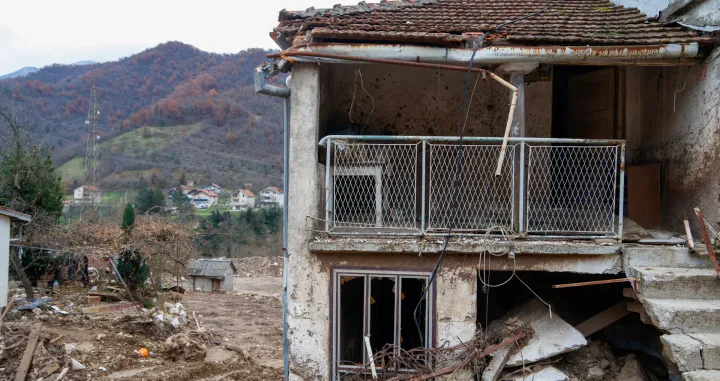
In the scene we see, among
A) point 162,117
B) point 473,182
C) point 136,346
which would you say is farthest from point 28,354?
point 162,117

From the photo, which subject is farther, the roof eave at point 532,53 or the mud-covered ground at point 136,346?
the mud-covered ground at point 136,346

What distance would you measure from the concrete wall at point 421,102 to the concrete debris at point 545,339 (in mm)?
3608

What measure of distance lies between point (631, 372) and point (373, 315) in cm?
418

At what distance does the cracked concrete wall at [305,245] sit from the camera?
6836 millimetres

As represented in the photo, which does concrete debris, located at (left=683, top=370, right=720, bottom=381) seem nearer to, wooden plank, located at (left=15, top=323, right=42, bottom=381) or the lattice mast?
wooden plank, located at (left=15, top=323, right=42, bottom=381)

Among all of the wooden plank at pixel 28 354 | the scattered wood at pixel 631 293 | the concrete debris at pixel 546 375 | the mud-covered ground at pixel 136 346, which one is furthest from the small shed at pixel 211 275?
the scattered wood at pixel 631 293

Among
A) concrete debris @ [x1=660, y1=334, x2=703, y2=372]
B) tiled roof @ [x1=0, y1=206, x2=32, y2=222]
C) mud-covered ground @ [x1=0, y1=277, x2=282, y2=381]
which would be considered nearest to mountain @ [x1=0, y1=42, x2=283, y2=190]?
tiled roof @ [x1=0, y1=206, x2=32, y2=222]

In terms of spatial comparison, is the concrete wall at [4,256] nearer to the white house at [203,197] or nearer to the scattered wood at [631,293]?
the scattered wood at [631,293]

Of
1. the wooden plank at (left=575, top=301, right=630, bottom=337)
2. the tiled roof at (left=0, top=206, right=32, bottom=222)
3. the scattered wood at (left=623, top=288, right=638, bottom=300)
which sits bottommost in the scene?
the wooden plank at (left=575, top=301, right=630, bottom=337)

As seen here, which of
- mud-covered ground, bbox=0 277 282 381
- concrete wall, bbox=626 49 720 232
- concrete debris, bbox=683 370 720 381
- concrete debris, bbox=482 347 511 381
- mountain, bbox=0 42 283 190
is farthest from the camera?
mountain, bbox=0 42 283 190

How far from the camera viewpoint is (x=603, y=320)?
696 centimetres

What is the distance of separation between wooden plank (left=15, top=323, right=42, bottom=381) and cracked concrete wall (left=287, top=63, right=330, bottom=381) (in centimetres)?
723

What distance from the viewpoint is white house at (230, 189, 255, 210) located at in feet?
193

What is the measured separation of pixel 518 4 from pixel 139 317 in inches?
572
